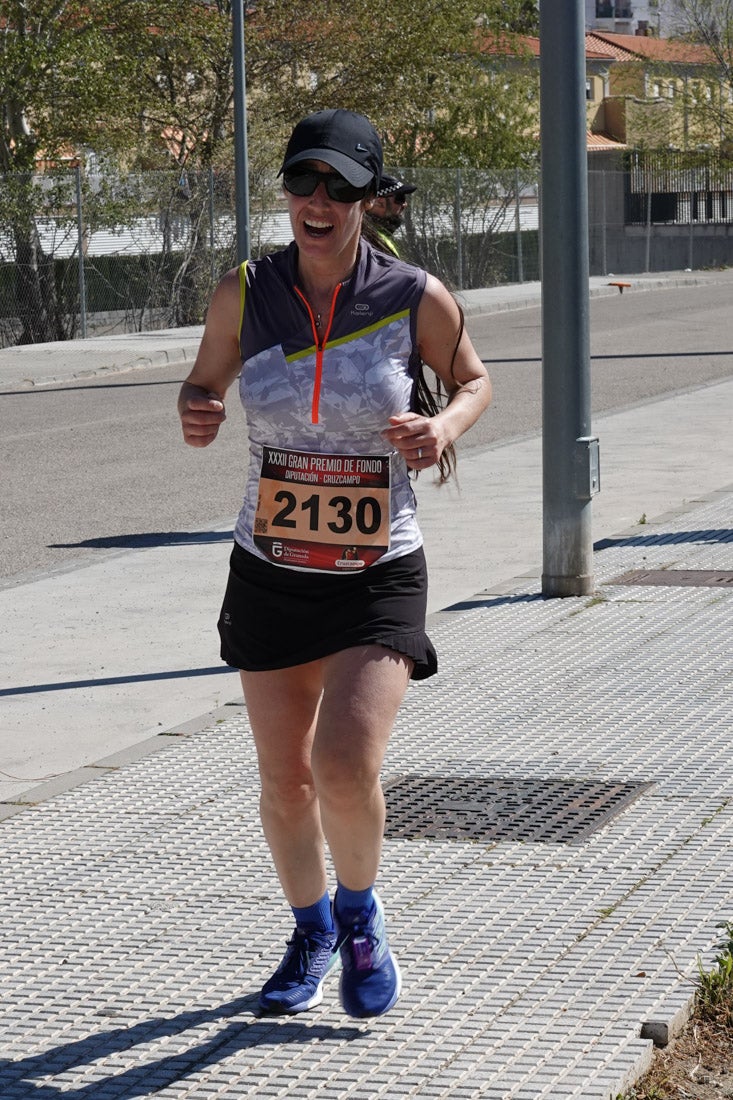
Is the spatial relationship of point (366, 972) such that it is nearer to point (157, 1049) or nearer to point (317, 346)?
point (157, 1049)

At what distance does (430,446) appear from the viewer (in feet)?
11.4

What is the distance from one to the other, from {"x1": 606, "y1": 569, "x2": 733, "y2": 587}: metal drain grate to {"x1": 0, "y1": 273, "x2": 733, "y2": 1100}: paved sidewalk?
0.04 m

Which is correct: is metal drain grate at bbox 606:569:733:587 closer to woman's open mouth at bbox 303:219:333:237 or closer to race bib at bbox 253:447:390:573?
race bib at bbox 253:447:390:573

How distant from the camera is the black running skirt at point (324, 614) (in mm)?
3590

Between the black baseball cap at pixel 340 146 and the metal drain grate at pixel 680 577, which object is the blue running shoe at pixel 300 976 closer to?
the black baseball cap at pixel 340 146

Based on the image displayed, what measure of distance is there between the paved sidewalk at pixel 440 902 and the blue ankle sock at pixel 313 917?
0.15m

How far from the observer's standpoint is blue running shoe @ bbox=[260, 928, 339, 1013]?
3.68 m

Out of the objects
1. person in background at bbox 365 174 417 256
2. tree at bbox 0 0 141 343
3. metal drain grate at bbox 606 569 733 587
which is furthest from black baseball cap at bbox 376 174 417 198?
tree at bbox 0 0 141 343

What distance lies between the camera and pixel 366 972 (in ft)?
11.9

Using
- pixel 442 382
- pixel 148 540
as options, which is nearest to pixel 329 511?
pixel 442 382

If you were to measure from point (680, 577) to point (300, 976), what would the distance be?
4.98 meters

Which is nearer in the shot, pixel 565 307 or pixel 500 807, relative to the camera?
pixel 500 807

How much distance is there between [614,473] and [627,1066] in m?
8.82

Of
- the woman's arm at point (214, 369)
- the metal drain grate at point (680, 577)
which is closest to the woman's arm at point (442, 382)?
the woman's arm at point (214, 369)
